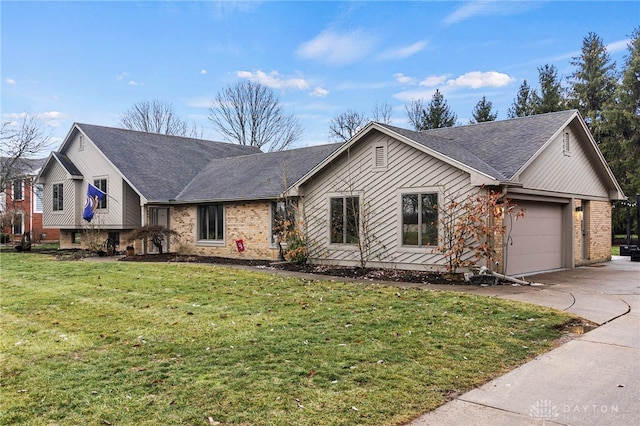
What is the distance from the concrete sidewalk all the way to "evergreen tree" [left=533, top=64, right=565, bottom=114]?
1195 inches

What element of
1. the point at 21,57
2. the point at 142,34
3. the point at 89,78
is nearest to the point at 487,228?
the point at 142,34

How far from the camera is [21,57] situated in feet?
51.0

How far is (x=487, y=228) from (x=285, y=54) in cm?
1557

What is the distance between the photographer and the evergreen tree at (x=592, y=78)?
32938 mm

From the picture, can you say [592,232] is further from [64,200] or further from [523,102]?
[523,102]

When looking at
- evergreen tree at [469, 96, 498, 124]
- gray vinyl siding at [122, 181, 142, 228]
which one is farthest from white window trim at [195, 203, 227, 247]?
evergreen tree at [469, 96, 498, 124]

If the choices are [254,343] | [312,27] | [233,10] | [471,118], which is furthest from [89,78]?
[471,118]

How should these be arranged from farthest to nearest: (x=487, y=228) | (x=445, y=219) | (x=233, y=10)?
1. (x=233, y=10)
2. (x=445, y=219)
3. (x=487, y=228)

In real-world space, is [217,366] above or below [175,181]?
below

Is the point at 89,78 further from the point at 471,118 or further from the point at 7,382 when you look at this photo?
the point at 471,118

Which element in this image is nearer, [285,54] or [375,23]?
[375,23]

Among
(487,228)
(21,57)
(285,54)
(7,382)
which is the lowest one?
(7,382)

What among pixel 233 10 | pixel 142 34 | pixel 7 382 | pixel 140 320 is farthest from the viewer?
pixel 142 34

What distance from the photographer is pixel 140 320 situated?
695 cm
